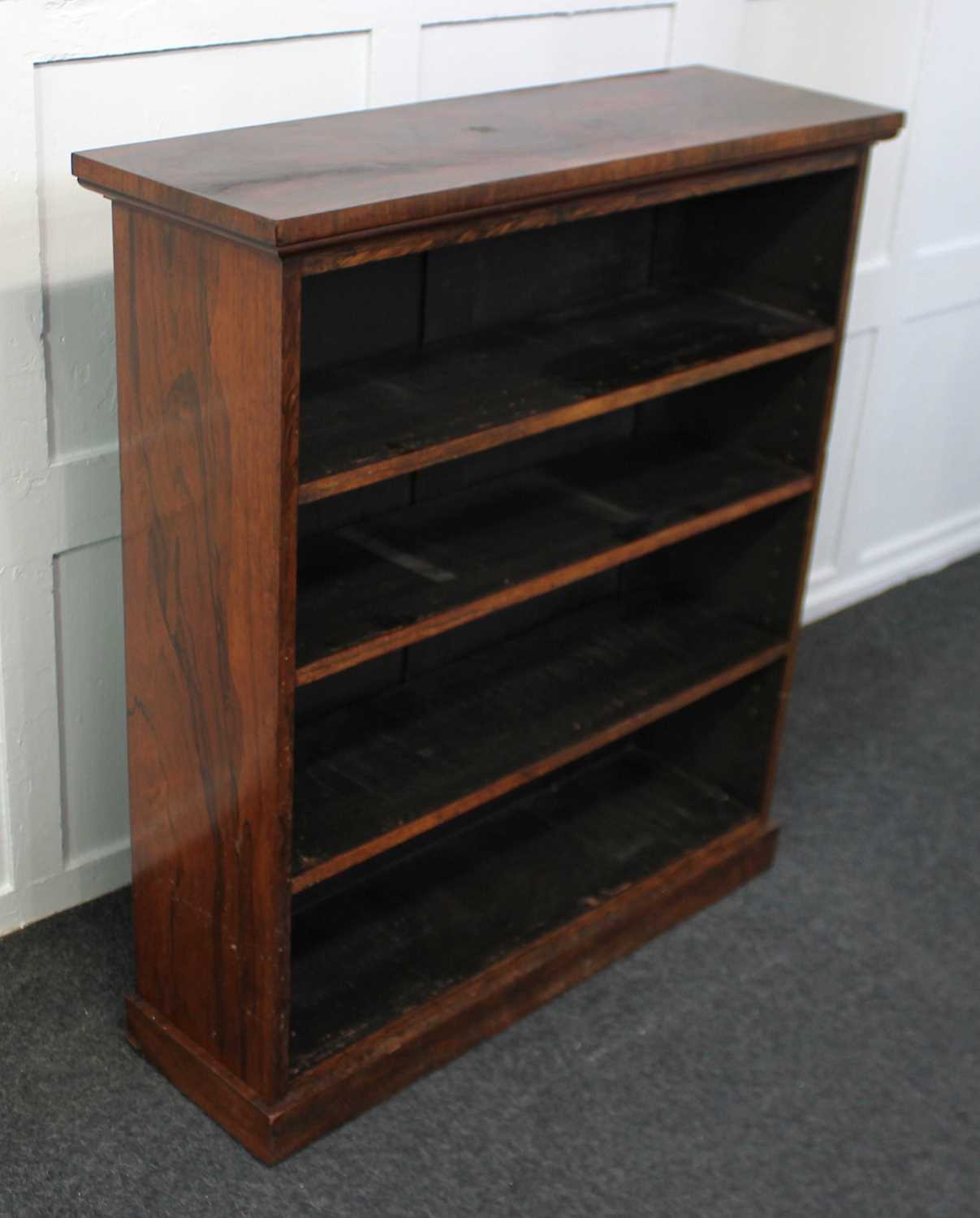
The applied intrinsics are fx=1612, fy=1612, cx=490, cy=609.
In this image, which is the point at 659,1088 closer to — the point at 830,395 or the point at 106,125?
the point at 830,395

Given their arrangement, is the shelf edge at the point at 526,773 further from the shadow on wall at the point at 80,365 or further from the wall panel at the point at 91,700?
the shadow on wall at the point at 80,365

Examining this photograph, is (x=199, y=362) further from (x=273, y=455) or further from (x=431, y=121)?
(x=431, y=121)

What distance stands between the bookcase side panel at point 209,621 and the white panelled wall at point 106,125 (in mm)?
263

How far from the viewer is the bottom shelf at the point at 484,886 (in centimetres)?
209

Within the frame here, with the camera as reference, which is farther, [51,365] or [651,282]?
[651,282]

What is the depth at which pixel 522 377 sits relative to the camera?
1959mm

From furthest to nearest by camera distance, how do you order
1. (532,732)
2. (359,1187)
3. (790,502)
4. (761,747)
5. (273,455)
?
(761,747), (790,502), (532,732), (359,1187), (273,455)

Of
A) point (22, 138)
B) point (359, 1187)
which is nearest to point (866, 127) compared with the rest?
point (22, 138)

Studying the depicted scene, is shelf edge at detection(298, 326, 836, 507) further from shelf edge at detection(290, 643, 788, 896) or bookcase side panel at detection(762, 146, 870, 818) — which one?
shelf edge at detection(290, 643, 788, 896)

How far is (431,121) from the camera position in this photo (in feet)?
6.17

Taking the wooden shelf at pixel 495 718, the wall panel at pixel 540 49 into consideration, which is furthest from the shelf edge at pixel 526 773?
the wall panel at pixel 540 49

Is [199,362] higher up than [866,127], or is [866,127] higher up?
[866,127]

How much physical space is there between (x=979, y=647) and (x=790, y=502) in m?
1.15

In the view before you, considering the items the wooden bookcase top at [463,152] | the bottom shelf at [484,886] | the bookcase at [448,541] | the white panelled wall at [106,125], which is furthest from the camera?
the bottom shelf at [484,886]
